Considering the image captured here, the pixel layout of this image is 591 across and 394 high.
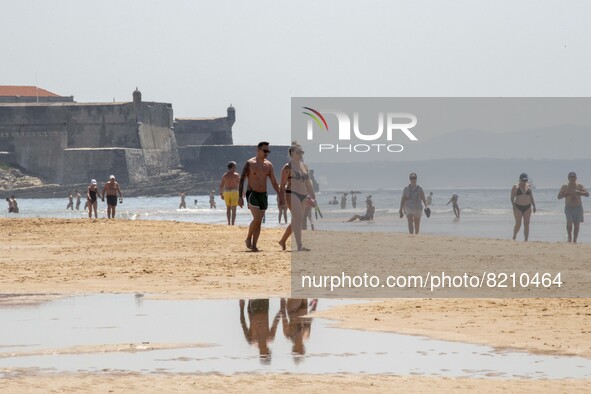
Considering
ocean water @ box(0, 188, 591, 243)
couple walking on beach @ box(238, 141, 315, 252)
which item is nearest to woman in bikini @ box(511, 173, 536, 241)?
ocean water @ box(0, 188, 591, 243)

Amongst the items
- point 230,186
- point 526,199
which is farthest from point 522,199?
point 230,186

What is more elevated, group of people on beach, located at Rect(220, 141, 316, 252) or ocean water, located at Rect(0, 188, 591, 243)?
group of people on beach, located at Rect(220, 141, 316, 252)

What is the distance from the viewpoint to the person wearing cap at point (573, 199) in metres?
18.2

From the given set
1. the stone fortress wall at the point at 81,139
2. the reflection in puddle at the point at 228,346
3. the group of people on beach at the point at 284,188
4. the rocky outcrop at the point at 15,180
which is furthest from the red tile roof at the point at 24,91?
the reflection in puddle at the point at 228,346

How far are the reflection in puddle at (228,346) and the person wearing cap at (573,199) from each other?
1000cm

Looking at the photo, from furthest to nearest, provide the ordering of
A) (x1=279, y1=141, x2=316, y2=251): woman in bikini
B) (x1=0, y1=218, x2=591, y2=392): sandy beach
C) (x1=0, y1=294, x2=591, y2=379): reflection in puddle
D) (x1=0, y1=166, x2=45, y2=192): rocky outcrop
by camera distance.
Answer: (x1=0, y1=166, x2=45, y2=192): rocky outcrop → (x1=279, y1=141, x2=316, y2=251): woman in bikini → (x1=0, y1=294, x2=591, y2=379): reflection in puddle → (x1=0, y1=218, x2=591, y2=392): sandy beach

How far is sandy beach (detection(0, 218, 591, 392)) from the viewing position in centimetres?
592

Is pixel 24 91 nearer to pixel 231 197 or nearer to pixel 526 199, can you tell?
pixel 231 197

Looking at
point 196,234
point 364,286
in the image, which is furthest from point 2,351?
point 196,234

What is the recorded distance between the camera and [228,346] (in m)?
7.18

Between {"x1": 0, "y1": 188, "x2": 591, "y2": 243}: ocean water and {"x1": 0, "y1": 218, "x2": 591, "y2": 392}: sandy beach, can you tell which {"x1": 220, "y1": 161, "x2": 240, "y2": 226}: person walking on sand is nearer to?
{"x1": 0, "y1": 218, "x2": 591, "y2": 392}: sandy beach

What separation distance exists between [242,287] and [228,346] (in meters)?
3.63

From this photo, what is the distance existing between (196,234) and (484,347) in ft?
41.0

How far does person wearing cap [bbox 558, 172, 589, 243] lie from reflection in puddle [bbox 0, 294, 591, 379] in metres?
10.0
